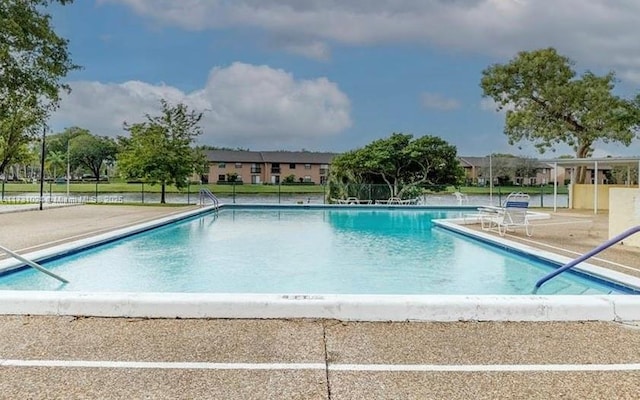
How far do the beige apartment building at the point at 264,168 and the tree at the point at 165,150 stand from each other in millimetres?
31849

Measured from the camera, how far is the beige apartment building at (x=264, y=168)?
5806cm

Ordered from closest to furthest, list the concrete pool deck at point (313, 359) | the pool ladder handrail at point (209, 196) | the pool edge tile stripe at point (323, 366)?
the concrete pool deck at point (313, 359), the pool edge tile stripe at point (323, 366), the pool ladder handrail at point (209, 196)

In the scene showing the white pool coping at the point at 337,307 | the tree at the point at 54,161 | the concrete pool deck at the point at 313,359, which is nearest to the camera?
the concrete pool deck at the point at 313,359

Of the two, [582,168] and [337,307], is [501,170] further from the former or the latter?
[337,307]

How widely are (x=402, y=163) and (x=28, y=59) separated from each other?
51.9 feet

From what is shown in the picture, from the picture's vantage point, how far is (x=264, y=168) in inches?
2344

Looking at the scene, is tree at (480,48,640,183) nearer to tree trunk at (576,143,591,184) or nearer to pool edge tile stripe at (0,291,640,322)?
tree trunk at (576,143,591,184)

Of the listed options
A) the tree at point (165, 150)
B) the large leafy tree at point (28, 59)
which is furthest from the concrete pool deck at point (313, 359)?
the tree at point (165, 150)

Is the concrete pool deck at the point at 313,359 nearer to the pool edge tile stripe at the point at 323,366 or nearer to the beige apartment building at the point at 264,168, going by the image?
the pool edge tile stripe at the point at 323,366

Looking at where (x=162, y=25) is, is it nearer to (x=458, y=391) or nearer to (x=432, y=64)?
(x=432, y=64)

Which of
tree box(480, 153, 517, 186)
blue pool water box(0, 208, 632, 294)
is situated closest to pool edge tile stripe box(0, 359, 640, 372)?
blue pool water box(0, 208, 632, 294)

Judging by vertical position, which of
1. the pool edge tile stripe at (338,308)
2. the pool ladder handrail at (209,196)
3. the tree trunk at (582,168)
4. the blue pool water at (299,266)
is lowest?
the blue pool water at (299,266)

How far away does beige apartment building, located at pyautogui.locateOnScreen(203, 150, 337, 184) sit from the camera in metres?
58.1

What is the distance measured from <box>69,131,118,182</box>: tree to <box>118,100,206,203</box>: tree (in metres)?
48.7
